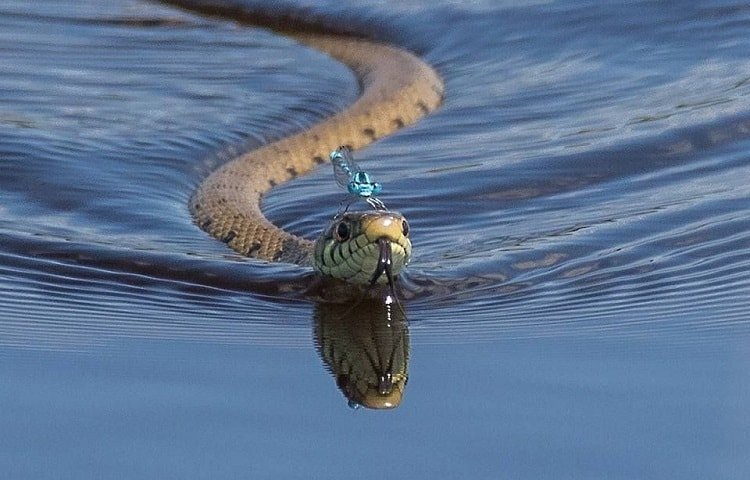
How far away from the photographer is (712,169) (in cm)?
706

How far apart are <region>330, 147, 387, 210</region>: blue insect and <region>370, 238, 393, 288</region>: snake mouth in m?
0.46

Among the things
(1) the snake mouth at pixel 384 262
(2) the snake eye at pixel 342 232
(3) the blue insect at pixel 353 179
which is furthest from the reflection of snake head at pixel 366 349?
(3) the blue insect at pixel 353 179

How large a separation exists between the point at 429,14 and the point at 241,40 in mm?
1139

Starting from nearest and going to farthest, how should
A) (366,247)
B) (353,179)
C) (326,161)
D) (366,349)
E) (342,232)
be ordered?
(366,349), (366,247), (342,232), (353,179), (326,161)

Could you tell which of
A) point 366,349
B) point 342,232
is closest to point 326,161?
point 342,232

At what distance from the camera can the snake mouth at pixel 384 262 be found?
530 centimetres

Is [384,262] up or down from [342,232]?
down

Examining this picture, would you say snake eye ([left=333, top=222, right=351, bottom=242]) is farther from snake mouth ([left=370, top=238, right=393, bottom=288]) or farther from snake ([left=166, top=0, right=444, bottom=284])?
snake mouth ([left=370, top=238, right=393, bottom=288])

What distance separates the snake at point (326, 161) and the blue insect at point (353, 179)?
28cm

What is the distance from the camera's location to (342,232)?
215 inches

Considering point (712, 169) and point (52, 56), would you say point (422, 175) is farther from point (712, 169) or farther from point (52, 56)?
point (52, 56)

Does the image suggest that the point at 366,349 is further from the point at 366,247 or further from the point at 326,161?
the point at 326,161

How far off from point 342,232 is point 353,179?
0.94 meters

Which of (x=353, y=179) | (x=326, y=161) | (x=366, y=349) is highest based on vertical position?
(x=326, y=161)
